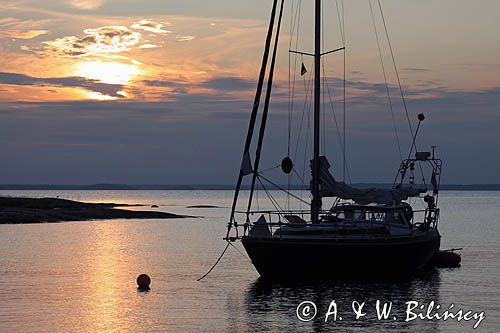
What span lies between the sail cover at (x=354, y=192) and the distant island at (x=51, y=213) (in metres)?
59.1

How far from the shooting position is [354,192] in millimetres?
41812

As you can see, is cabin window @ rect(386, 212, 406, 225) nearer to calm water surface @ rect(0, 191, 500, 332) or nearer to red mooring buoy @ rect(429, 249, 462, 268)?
calm water surface @ rect(0, 191, 500, 332)

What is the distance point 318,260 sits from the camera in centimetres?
3859

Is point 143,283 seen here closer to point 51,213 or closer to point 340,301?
point 340,301

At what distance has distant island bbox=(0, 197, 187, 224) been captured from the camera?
96.8 metres

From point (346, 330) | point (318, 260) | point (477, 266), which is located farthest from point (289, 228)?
point (477, 266)

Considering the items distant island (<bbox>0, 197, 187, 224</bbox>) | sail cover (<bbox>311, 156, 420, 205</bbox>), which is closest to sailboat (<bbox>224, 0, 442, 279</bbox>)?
sail cover (<bbox>311, 156, 420, 205</bbox>)

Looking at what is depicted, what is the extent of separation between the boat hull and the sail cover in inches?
100

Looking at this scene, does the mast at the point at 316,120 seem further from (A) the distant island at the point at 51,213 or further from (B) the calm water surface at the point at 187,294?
(A) the distant island at the point at 51,213

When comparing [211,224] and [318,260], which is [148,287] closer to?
[318,260]

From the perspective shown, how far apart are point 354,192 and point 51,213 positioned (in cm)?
6944

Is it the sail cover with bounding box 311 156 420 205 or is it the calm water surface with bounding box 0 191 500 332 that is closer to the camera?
→ the calm water surface with bounding box 0 191 500 332

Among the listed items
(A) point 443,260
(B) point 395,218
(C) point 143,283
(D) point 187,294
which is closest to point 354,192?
(B) point 395,218

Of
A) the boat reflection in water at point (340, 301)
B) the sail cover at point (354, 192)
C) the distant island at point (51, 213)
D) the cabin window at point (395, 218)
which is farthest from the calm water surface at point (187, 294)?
the distant island at point (51, 213)
